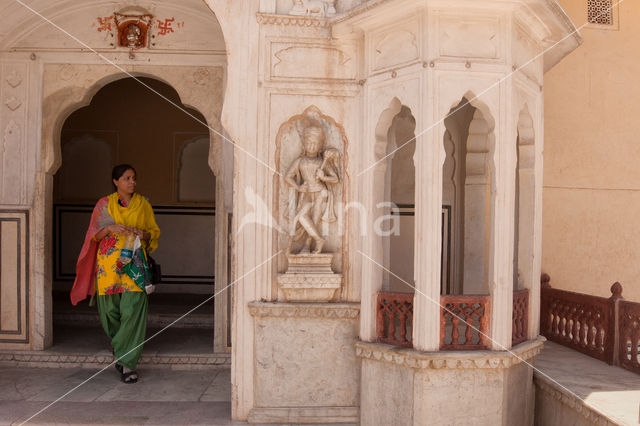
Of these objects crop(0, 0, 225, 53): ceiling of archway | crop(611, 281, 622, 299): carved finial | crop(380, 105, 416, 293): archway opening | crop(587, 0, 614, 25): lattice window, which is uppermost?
crop(587, 0, 614, 25): lattice window

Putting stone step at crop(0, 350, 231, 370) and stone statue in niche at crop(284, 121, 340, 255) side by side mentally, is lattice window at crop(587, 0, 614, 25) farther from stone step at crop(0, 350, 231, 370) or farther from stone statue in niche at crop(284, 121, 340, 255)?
stone step at crop(0, 350, 231, 370)

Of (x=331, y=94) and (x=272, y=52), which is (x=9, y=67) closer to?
(x=272, y=52)

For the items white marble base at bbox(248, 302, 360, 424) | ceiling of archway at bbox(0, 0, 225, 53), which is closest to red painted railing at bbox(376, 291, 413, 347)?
white marble base at bbox(248, 302, 360, 424)

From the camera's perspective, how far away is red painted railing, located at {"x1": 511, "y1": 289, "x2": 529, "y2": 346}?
407cm

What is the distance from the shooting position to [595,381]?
4.08 m

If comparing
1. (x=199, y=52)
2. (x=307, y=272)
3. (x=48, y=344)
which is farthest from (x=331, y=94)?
(x=48, y=344)

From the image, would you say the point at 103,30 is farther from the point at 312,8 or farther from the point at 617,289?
the point at 617,289

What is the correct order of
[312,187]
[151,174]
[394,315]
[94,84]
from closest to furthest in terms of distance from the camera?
[394,315]
[312,187]
[94,84]
[151,174]

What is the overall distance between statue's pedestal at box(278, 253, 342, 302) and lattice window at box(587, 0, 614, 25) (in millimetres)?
4387

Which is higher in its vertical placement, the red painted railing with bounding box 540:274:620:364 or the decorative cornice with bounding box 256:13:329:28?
the decorative cornice with bounding box 256:13:329:28

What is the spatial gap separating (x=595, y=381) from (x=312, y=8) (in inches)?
136

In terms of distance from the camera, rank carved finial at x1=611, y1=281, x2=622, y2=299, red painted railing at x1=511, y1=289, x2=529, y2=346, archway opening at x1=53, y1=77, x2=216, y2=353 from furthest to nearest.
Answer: archway opening at x1=53, y1=77, x2=216, y2=353
carved finial at x1=611, y1=281, x2=622, y2=299
red painted railing at x1=511, y1=289, x2=529, y2=346

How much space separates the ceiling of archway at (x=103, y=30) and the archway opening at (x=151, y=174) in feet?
8.25

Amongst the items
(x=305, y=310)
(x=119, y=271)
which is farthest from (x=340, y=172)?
(x=119, y=271)
